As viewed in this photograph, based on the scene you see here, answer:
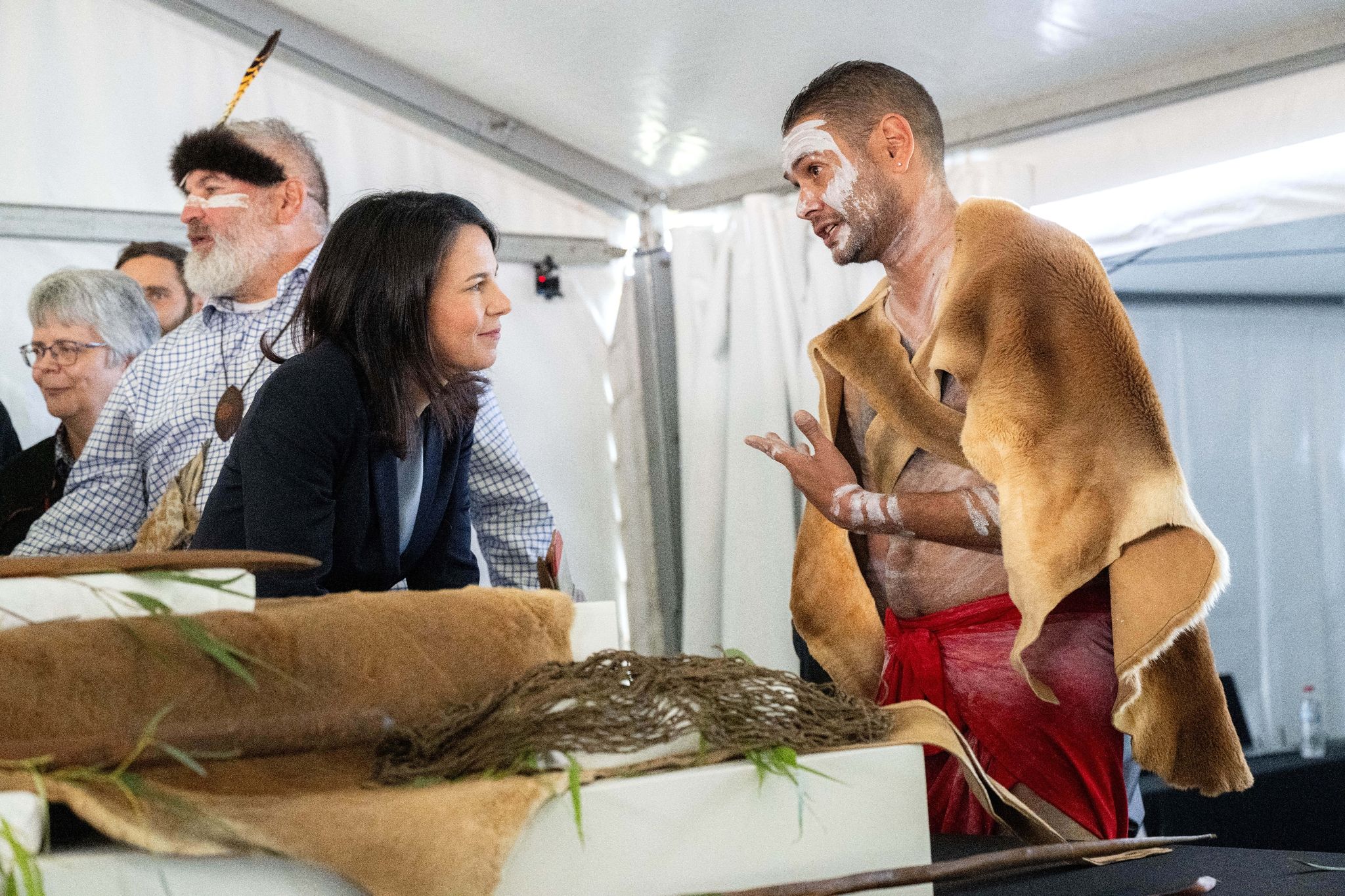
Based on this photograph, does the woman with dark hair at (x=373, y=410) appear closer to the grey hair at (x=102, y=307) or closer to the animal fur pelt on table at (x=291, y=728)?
the animal fur pelt on table at (x=291, y=728)

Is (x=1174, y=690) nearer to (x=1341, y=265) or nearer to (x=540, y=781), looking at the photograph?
(x=540, y=781)

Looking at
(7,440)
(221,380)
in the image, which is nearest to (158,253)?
(221,380)

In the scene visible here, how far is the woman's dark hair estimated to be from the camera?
5.07ft

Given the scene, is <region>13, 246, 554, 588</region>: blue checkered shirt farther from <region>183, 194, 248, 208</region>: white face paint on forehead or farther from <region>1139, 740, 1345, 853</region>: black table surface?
<region>1139, 740, 1345, 853</region>: black table surface

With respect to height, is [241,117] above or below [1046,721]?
above

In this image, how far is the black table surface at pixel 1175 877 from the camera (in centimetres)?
97

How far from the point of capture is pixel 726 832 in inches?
33.3

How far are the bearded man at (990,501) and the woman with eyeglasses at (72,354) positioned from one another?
5.61ft

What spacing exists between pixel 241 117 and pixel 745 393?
1410mm

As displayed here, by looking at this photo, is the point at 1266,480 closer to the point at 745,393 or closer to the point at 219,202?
the point at 745,393

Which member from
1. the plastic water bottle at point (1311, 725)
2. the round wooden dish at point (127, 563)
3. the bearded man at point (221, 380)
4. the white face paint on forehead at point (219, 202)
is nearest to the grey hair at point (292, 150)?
the bearded man at point (221, 380)

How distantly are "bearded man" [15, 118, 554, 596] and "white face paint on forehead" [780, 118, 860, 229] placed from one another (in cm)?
78

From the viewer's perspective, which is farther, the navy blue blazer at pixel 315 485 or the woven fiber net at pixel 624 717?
the navy blue blazer at pixel 315 485

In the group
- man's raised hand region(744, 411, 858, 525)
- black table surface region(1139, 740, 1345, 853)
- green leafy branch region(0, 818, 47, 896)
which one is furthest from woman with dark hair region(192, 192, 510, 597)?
black table surface region(1139, 740, 1345, 853)
